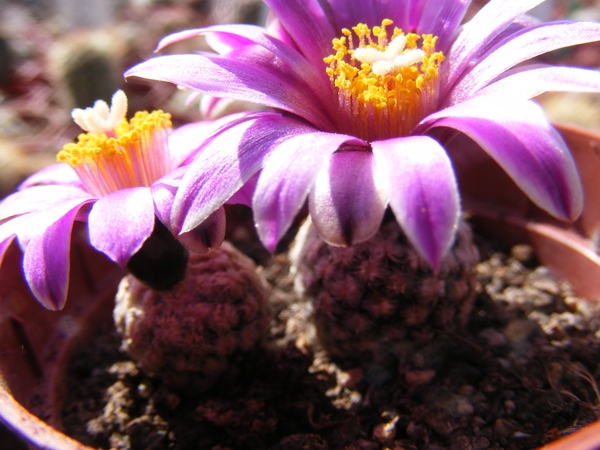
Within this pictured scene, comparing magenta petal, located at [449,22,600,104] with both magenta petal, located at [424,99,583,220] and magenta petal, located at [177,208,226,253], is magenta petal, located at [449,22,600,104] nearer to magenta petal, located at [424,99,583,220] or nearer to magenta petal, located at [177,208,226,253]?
magenta petal, located at [424,99,583,220]

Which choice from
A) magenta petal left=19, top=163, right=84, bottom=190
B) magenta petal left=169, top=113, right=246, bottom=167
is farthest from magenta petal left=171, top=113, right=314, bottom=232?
magenta petal left=19, top=163, right=84, bottom=190

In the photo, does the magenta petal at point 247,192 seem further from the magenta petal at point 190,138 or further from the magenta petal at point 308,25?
the magenta petal at point 308,25

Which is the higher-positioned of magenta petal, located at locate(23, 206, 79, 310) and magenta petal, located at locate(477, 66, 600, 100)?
magenta petal, located at locate(477, 66, 600, 100)

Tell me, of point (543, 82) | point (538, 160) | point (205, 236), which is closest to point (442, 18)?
point (543, 82)

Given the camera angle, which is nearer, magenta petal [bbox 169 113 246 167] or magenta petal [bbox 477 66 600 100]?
magenta petal [bbox 477 66 600 100]

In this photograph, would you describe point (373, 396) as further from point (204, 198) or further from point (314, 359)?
point (204, 198)

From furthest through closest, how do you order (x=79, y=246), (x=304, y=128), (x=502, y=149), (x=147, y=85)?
(x=147, y=85)
(x=79, y=246)
(x=304, y=128)
(x=502, y=149)

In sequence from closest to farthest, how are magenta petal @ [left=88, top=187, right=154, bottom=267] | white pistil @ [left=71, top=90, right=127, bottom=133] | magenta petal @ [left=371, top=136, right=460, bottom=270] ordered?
magenta petal @ [left=371, top=136, right=460, bottom=270] < magenta petal @ [left=88, top=187, right=154, bottom=267] < white pistil @ [left=71, top=90, right=127, bottom=133]

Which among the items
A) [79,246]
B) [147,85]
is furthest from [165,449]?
[147,85]
